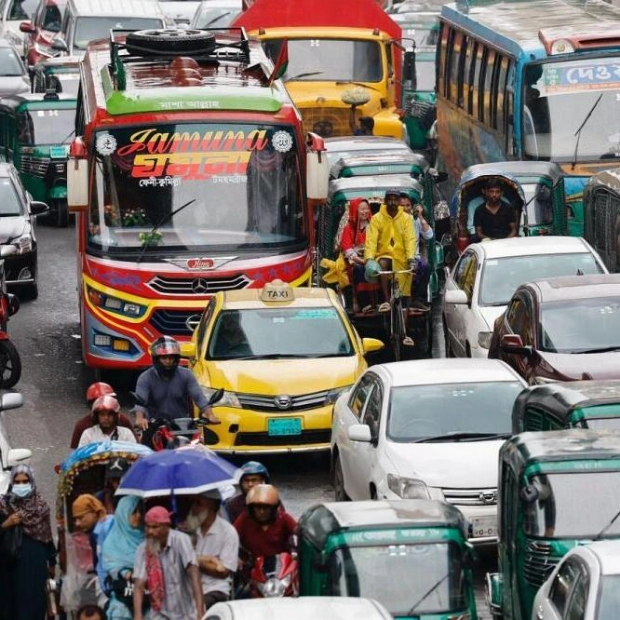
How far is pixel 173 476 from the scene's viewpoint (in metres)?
12.8

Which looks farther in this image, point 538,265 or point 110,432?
point 538,265

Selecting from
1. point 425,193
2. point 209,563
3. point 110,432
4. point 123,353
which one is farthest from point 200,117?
point 209,563

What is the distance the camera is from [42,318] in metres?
→ 28.4

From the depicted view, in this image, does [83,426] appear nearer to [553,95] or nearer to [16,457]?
[16,457]

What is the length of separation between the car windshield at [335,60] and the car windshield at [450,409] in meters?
18.2

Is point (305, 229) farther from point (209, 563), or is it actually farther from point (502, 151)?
point (209, 563)

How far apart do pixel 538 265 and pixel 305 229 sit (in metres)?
2.44

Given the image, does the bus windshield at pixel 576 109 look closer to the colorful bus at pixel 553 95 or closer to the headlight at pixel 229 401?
the colorful bus at pixel 553 95

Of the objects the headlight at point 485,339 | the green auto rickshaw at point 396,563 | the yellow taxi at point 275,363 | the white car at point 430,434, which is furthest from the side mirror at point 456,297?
the green auto rickshaw at point 396,563

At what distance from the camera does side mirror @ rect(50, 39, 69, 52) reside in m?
44.5

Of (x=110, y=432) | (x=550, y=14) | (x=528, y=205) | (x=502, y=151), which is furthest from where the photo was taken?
(x=550, y=14)

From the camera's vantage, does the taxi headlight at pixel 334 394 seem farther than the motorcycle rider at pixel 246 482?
Yes

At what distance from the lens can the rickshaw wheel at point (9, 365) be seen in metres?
23.4

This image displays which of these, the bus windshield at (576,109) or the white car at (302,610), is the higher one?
the white car at (302,610)
